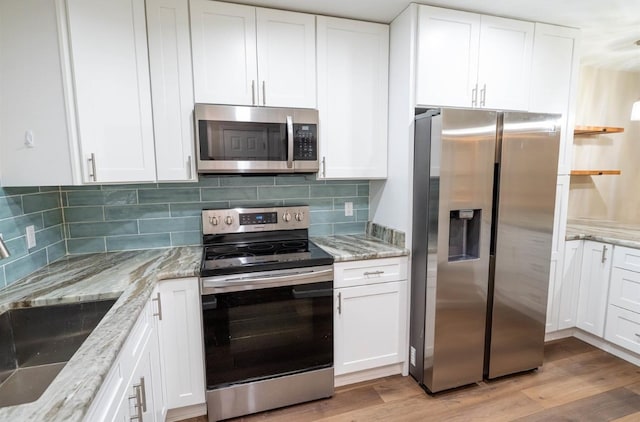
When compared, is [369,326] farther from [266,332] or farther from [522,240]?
[522,240]

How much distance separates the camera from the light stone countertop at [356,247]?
1973 millimetres

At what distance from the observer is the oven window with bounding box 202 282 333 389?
172 cm

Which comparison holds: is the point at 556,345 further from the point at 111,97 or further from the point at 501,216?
the point at 111,97

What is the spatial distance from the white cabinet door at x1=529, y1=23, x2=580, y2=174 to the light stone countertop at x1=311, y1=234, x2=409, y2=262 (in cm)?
142

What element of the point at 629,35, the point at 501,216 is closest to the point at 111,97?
the point at 501,216

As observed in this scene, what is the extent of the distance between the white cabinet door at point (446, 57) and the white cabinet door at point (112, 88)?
163cm

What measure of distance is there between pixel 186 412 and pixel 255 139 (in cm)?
167

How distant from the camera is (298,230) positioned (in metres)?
2.37

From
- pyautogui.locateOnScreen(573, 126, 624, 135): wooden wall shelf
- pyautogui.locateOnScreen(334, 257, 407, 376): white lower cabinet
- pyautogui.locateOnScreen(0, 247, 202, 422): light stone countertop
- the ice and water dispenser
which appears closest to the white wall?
pyautogui.locateOnScreen(573, 126, 624, 135): wooden wall shelf

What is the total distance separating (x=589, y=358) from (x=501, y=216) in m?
1.50

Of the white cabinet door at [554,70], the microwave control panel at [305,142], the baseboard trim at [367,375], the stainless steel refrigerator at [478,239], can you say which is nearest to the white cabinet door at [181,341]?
the baseboard trim at [367,375]

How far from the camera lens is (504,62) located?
7.02ft

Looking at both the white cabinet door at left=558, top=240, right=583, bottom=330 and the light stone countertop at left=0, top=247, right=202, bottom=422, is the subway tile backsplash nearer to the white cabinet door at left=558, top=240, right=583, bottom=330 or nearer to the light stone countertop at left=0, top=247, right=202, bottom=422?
the light stone countertop at left=0, top=247, right=202, bottom=422

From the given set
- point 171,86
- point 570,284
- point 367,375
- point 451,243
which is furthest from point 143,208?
point 570,284
